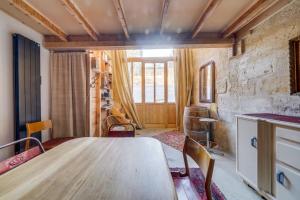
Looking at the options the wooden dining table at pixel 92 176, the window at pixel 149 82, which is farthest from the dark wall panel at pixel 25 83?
the window at pixel 149 82

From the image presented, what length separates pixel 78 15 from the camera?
2.75 metres

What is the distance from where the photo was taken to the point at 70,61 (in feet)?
12.8

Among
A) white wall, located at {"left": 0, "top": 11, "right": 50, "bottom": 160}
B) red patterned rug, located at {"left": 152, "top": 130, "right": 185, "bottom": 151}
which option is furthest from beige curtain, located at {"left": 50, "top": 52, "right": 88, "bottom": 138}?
red patterned rug, located at {"left": 152, "top": 130, "right": 185, "bottom": 151}

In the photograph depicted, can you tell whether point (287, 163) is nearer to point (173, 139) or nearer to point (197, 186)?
point (197, 186)

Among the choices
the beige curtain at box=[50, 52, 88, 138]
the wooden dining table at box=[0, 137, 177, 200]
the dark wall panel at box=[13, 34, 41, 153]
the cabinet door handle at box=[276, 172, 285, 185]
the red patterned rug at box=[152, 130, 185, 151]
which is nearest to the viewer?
the wooden dining table at box=[0, 137, 177, 200]

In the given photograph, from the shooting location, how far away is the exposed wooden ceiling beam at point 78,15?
7.89 ft

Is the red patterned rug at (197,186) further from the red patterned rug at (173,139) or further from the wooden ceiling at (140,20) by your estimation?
the wooden ceiling at (140,20)

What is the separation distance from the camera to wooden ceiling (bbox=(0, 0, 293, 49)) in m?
2.51

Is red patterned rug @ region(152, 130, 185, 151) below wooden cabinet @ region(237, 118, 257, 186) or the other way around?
below

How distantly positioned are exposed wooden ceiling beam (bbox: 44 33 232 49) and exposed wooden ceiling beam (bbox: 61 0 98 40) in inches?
7.8

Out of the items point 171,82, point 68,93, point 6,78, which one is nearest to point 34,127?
point 6,78

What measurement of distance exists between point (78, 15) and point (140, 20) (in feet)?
2.70

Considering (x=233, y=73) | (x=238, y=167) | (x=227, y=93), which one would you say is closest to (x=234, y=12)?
(x=233, y=73)

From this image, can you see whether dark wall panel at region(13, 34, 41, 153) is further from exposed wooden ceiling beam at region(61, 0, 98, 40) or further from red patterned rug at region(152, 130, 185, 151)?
red patterned rug at region(152, 130, 185, 151)
